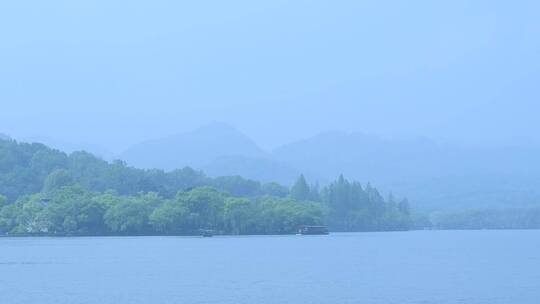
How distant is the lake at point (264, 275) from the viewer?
133 feet

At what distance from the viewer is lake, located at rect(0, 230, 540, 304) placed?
40469 millimetres

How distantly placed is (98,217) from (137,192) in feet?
60.5

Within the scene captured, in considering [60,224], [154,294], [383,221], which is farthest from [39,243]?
[383,221]

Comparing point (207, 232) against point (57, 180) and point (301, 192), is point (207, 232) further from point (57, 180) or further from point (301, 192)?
point (301, 192)

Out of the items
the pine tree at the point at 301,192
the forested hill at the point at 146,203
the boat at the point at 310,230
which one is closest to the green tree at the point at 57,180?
the forested hill at the point at 146,203

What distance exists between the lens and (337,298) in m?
40.0

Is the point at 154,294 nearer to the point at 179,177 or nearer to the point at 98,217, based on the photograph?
the point at 98,217

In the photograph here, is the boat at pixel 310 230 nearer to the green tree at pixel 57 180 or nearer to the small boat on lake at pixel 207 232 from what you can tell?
the small boat on lake at pixel 207 232

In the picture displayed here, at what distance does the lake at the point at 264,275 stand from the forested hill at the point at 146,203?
22476mm

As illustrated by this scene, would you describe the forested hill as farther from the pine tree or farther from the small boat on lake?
the small boat on lake

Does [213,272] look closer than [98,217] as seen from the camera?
Yes

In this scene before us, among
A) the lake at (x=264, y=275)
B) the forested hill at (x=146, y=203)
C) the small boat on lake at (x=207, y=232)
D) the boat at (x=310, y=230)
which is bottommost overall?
the lake at (x=264, y=275)

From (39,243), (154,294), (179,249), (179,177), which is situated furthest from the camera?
(179,177)

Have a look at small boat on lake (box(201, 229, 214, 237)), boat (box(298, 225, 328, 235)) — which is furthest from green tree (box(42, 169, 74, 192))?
boat (box(298, 225, 328, 235))
